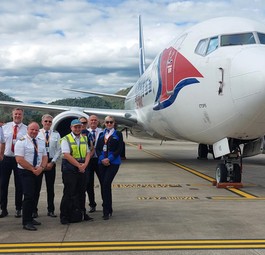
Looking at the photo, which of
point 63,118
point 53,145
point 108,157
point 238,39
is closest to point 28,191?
point 53,145

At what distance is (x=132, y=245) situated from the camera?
5.03 meters

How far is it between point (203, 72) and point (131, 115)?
877 centimetres

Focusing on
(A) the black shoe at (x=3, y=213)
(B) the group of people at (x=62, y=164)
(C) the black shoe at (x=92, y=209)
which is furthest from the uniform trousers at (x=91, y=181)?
(A) the black shoe at (x=3, y=213)

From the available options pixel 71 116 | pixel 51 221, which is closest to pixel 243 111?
pixel 51 221

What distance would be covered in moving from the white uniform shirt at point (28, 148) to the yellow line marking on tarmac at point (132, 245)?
1.43 meters

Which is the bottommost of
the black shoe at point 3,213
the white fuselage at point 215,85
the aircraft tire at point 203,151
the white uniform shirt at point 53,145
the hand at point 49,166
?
the aircraft tire at point 203,151

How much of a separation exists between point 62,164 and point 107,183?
0.82 m

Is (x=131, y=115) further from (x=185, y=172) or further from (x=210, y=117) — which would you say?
(x=210, y=117)

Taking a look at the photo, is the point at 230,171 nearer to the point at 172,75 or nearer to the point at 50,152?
the point at 172,75

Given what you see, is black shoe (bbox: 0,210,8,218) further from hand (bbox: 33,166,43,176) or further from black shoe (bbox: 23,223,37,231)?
hand (bbox: 33,166,43,176)

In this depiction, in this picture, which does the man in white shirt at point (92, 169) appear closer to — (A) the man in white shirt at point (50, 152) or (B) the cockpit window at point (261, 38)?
(A) the man in white shirt at point (50, 152)

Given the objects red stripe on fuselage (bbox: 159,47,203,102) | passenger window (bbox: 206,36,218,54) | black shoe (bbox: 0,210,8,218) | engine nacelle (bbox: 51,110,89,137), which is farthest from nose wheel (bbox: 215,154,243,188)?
engine nacelle (bbox: 51,110,89,137)

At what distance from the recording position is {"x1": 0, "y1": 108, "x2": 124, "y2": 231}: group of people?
615 cm

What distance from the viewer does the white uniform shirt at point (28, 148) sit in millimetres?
6070
